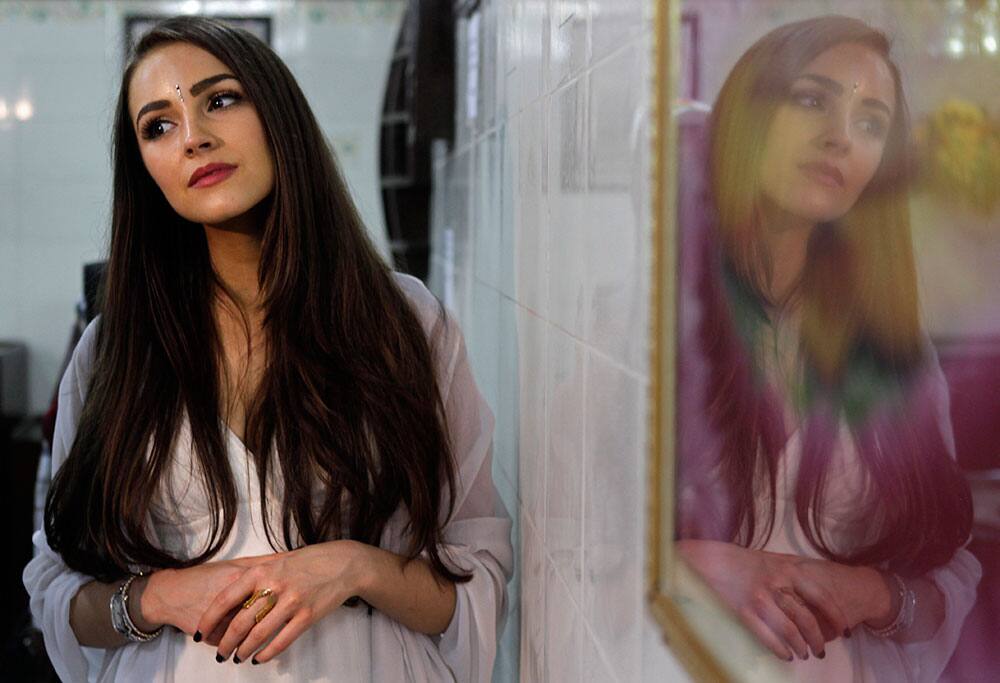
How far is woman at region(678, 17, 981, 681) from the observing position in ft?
1.27

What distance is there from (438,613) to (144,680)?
357mm

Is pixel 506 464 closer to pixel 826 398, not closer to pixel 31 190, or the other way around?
pixel 826 398

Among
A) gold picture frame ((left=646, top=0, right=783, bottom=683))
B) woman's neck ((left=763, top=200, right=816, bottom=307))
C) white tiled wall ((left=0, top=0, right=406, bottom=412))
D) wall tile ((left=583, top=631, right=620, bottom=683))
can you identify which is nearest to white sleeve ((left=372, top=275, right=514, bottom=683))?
wall tile ((left=583, top=631, right=620, bottom=683))

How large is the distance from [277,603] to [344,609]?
13 centimetres

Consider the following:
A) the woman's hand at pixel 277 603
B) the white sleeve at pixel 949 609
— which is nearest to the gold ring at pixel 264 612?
the woman's hand at pixel 277 603

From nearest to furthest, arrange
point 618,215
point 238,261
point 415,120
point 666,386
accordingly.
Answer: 1. point 666,386
2. point 618,215
3. point 238,261
4. point 415,120

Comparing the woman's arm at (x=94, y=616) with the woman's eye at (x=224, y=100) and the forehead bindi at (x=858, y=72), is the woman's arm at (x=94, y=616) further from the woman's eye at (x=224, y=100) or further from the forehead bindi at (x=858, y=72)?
the forehead bindi at (x=858, y=72)

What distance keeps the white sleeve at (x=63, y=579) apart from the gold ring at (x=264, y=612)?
0.27 meters

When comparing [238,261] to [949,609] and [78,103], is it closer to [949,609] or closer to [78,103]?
[949,609]

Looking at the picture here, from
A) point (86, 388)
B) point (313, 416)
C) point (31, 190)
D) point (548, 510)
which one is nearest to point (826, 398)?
point (548, 510)

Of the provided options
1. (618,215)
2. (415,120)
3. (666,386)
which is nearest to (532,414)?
(618,215)

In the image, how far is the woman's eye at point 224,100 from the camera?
1434mm

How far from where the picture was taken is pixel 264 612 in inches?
51.9

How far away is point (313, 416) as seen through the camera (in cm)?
142
